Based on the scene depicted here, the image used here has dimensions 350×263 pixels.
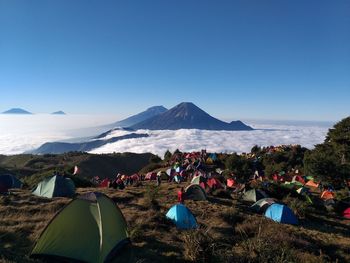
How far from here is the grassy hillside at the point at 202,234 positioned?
28.2 feet

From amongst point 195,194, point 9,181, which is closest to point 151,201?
point 195,194

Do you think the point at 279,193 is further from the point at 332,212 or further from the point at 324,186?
the point at 324,186

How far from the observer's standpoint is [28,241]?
31.4ft

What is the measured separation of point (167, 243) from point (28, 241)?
427 cm

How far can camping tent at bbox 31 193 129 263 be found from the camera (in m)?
8.30

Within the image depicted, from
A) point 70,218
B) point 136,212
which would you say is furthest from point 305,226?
point 70,218

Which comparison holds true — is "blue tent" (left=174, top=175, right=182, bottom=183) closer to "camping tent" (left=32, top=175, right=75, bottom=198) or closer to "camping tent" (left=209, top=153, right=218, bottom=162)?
"camping tent" (left=32, top=175, right=75, bottom=198)

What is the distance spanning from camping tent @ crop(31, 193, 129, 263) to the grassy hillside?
0.53 meters

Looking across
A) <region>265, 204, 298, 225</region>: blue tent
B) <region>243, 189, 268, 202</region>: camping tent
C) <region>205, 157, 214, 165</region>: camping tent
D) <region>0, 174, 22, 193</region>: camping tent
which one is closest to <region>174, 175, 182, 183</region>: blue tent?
<region>243, 189, 268, 202</region>: camping tent

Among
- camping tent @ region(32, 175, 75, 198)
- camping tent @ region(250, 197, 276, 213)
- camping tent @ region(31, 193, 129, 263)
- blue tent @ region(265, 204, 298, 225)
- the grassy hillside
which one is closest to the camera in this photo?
camping tent @ region(31, 193, 129, 263)

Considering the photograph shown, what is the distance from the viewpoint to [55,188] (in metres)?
17.8

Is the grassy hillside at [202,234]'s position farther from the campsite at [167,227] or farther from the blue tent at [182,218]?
the blue tent at [182,218]

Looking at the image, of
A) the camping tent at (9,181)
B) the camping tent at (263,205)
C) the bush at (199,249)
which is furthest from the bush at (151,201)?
the camping tent at (9,181)

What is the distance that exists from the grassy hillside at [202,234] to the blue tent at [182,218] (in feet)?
1.14
